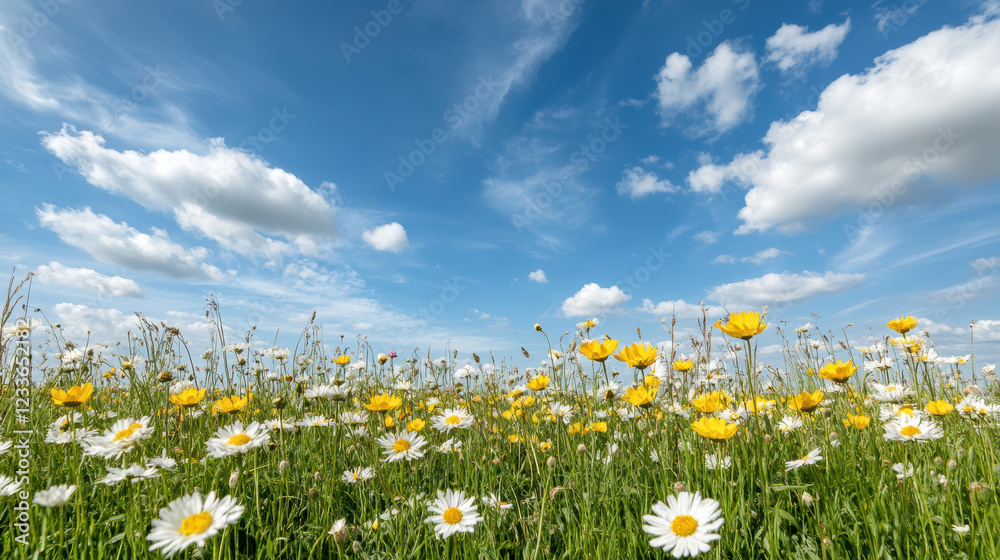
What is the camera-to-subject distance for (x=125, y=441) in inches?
70.7

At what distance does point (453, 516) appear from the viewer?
5.90 ft

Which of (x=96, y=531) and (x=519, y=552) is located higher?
(x=96, y=531)

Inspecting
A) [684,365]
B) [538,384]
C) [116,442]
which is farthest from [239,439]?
[684,365]

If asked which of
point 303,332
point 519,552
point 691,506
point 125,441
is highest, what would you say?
point 303,332

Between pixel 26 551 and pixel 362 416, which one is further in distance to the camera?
pixel 362 416

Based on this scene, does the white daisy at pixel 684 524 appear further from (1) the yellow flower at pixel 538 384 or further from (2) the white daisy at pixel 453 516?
(1) the yellow flower at pixel 538 384

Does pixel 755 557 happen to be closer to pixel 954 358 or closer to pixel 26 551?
pixel 26 551

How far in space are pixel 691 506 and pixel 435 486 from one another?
167cm

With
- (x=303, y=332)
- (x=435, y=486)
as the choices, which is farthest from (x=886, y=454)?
(x=303, y=332)

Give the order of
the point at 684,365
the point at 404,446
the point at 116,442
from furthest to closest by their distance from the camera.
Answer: the point at 684,365 → the point at 404,446 → the point at 116,442

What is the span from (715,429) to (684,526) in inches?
19.5

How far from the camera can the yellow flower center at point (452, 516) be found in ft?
5.85

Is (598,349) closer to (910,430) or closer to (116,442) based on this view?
(910,430)

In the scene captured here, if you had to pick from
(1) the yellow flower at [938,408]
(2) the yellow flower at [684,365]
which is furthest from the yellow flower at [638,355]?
(1) the yellow flower at [938,408]
